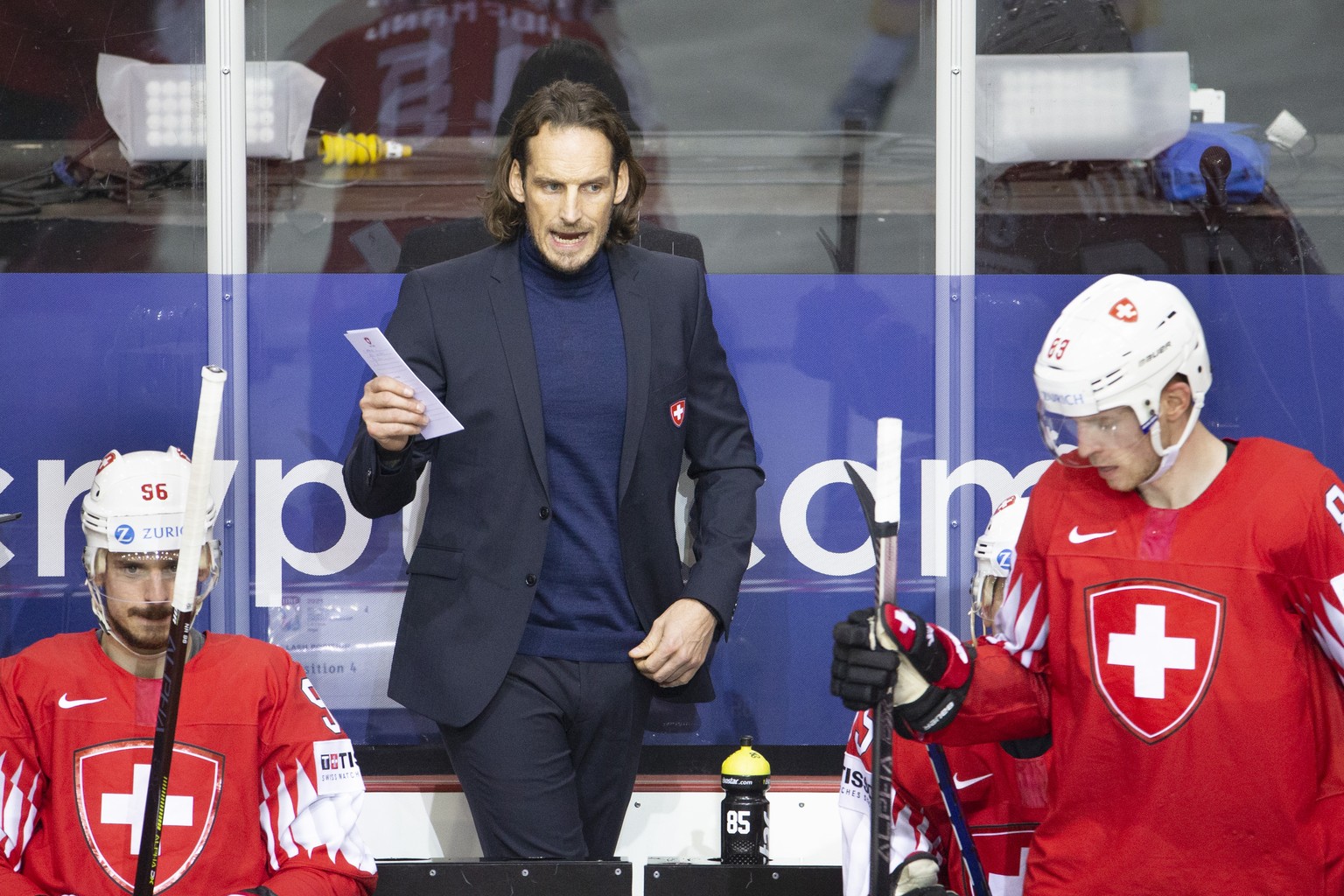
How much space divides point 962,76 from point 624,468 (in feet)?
4.34

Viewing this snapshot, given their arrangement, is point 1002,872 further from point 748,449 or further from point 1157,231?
point 1157,231

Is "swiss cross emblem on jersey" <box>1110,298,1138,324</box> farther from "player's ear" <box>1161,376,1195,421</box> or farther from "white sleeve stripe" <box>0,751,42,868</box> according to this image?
"white sleeve stripe" <box>0,751,42,868</box>

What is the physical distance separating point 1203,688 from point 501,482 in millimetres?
1242

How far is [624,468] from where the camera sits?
9.14ft

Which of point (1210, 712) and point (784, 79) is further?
point (784, 79)

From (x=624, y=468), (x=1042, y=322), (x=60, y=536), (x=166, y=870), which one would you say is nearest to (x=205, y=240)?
(x=60, y=536)

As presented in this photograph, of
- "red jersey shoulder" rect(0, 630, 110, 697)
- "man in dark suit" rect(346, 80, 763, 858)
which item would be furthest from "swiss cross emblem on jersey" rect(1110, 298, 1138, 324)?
"red jersey shoulder" rect(0, 630, 110, 697)

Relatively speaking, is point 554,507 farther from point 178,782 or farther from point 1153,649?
point 1153,649

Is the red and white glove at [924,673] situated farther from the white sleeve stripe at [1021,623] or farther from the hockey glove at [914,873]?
the hockey glove at [914,873]

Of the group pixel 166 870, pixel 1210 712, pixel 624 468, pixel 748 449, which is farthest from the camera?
pixel 748 449

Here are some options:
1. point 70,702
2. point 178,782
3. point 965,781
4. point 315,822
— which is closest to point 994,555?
point 965,781

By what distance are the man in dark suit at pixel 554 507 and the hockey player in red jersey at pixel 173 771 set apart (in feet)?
1.06

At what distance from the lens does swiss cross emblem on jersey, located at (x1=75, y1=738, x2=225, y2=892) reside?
2.41 metres

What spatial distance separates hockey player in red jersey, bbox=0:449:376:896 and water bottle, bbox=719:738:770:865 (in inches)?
34.3
